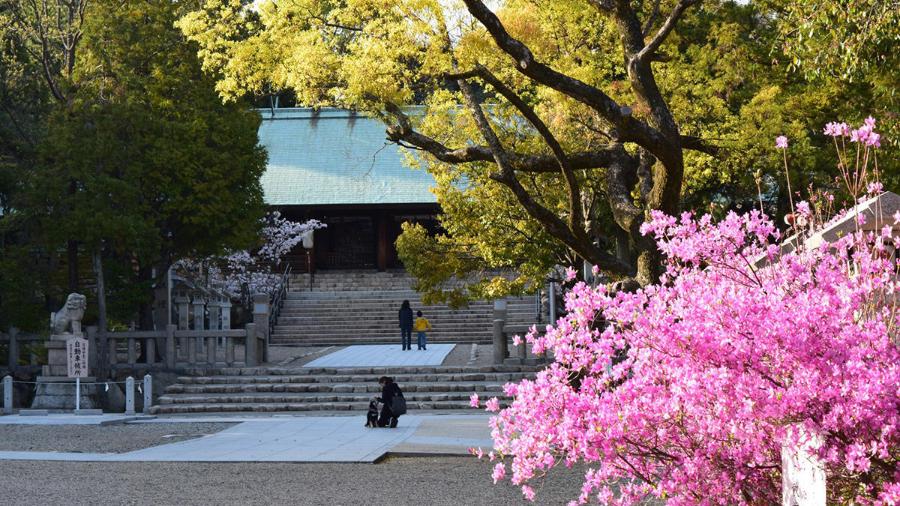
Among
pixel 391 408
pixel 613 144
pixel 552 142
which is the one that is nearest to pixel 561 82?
pixel 552 142

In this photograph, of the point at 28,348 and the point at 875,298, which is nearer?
the point at 875,298

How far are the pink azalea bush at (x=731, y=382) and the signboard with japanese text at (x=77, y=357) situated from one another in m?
16.1

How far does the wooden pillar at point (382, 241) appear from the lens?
39.4 m

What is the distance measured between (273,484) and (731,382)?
656cm

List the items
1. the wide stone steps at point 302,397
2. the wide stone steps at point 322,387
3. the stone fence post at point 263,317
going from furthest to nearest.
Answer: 1. the stone fence post at point 263,317
2. the wide stone steps at point 322,387
3. the wide stone steps at point 302,397

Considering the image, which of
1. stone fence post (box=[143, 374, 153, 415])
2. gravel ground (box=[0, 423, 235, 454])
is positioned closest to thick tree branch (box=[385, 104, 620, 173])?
gravel ground (box=[0, 423, 235, 454])

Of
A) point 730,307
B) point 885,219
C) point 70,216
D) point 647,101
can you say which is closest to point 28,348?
point 70,216

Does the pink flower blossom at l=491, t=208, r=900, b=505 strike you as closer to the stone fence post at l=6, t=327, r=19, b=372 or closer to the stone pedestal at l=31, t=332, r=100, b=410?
the stone pedestal at l=31, t=332, r=100, b=410

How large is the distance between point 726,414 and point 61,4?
2348 centimetres

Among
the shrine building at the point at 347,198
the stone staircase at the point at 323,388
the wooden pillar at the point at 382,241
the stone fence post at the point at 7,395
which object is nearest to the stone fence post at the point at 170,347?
the stone staircase at the point at 323,388

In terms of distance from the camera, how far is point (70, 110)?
77.7ft

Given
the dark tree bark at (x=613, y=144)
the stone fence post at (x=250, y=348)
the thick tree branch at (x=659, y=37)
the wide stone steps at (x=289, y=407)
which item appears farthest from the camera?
the stone fence post at (x=250, y=348)

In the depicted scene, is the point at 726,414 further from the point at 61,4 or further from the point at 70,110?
the point at 61,4

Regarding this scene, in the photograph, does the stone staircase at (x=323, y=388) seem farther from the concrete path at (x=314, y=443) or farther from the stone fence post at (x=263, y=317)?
the concrete path at (x=314, y=443)
